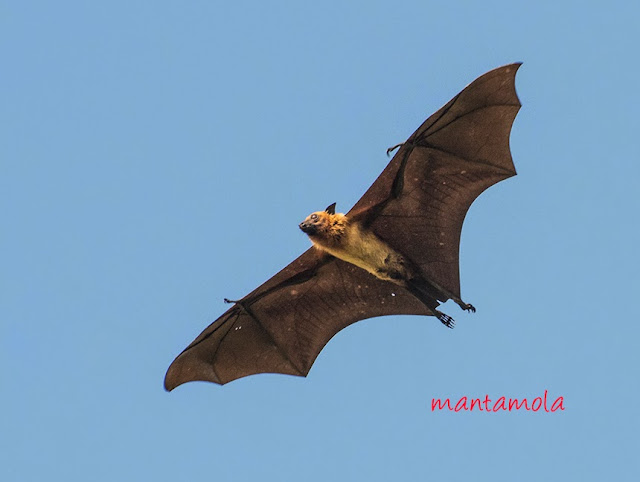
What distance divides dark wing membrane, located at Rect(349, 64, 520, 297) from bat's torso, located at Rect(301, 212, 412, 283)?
18 centimetres

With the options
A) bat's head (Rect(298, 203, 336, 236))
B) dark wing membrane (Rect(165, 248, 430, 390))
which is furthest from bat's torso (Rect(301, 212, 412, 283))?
dark wing membrane (Rect(165, 248, 430, 390))

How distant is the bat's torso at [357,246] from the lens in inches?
671

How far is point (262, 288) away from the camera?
59.0 feet

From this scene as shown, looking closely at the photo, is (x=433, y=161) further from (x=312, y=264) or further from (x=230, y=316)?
(x=230, y=316)

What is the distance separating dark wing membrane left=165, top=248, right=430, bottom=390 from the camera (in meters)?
17.8

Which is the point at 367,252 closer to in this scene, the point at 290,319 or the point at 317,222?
the point at 317,222

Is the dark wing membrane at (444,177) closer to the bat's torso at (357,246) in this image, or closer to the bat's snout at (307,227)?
the bat's torso at (357,246)

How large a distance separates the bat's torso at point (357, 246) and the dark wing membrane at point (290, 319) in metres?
0.42

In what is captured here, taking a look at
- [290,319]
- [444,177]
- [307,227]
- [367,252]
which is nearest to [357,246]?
[367,252]

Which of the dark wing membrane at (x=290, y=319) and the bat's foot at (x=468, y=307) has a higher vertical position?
the dark wing membrane at (x=290, y=319)

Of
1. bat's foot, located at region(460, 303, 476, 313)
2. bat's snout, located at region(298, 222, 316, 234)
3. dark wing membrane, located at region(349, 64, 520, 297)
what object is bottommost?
bat's foot, located at region(460, 303, 476, 313)

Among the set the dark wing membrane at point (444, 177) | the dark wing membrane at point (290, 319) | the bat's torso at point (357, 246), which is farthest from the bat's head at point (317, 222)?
the dark wing membrane at point (290, 319)

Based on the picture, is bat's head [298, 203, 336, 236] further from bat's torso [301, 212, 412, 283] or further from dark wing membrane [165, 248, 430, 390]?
dark wing membrane [165, 248, 430, 390]

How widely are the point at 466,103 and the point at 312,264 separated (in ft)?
11.2
